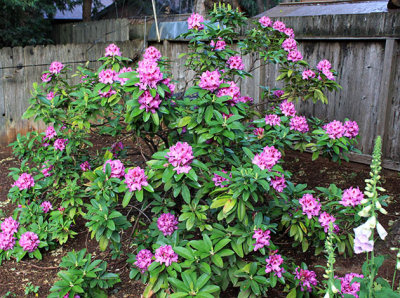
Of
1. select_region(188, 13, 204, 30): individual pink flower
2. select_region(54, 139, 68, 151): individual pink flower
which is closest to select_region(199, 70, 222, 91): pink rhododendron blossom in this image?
select_region(188, 13, 204, 30): individual pink flower

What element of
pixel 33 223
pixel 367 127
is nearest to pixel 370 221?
pixel 33 223

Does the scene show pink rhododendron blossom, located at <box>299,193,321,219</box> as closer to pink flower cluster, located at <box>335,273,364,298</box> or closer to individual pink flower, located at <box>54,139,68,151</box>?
pink flower cluster, located at <box>335,273,364,298</box>

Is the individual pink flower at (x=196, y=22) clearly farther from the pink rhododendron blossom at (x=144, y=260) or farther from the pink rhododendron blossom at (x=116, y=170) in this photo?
the pink rhododendron blossom at (x=144, y=260)

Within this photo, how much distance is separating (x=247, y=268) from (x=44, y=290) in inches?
57.2

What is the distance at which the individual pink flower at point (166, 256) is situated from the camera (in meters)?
2.31

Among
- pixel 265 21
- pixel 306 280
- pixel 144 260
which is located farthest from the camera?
pixel 265 21

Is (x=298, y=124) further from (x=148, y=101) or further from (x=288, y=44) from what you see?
(x=148, y=101)

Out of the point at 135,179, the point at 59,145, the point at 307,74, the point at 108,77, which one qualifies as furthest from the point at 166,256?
the point at 307,74

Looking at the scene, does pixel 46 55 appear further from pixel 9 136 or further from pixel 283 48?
pixel 283 48

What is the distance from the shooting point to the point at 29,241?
3121mm

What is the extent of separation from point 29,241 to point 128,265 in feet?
2.55

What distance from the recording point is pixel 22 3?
671cm

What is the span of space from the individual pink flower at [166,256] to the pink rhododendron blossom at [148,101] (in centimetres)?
79

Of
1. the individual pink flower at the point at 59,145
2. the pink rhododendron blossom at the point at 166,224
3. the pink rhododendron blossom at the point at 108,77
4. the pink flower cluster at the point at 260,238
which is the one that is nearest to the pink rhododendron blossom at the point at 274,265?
the pink flower cluster at the point at 260,238
